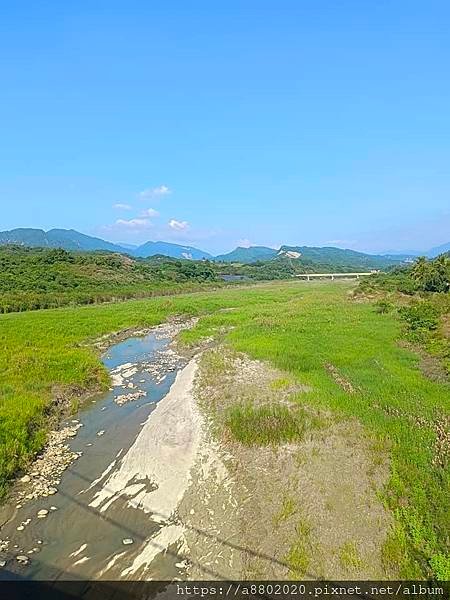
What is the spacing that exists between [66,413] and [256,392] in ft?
24.0

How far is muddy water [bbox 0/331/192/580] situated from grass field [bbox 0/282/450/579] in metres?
1.64

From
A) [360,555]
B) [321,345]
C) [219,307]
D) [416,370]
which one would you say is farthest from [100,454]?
[219,307]

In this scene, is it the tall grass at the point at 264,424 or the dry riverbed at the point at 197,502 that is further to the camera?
the tall grass at the point at 264,424

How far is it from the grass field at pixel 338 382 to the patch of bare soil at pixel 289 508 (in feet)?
1.76

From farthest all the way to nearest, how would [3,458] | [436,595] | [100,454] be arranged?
[100,454], [3,458], [436,595]

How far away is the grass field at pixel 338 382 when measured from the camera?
876 centimetres

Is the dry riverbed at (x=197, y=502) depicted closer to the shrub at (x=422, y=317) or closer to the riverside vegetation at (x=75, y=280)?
the shrub at (x=422, y=317)

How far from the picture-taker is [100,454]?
1312cm

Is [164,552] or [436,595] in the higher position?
[436,595]

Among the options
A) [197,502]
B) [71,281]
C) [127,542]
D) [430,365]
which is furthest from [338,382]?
[71,281]

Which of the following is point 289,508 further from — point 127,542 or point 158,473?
point 158,473

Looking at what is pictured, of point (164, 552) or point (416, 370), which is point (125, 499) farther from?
point (416, 370)

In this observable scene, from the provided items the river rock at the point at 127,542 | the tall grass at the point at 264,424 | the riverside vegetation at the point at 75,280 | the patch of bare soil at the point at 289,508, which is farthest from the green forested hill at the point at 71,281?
the river rock at the point at 127,542

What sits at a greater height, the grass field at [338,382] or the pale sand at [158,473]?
the grass field at [338,382]
